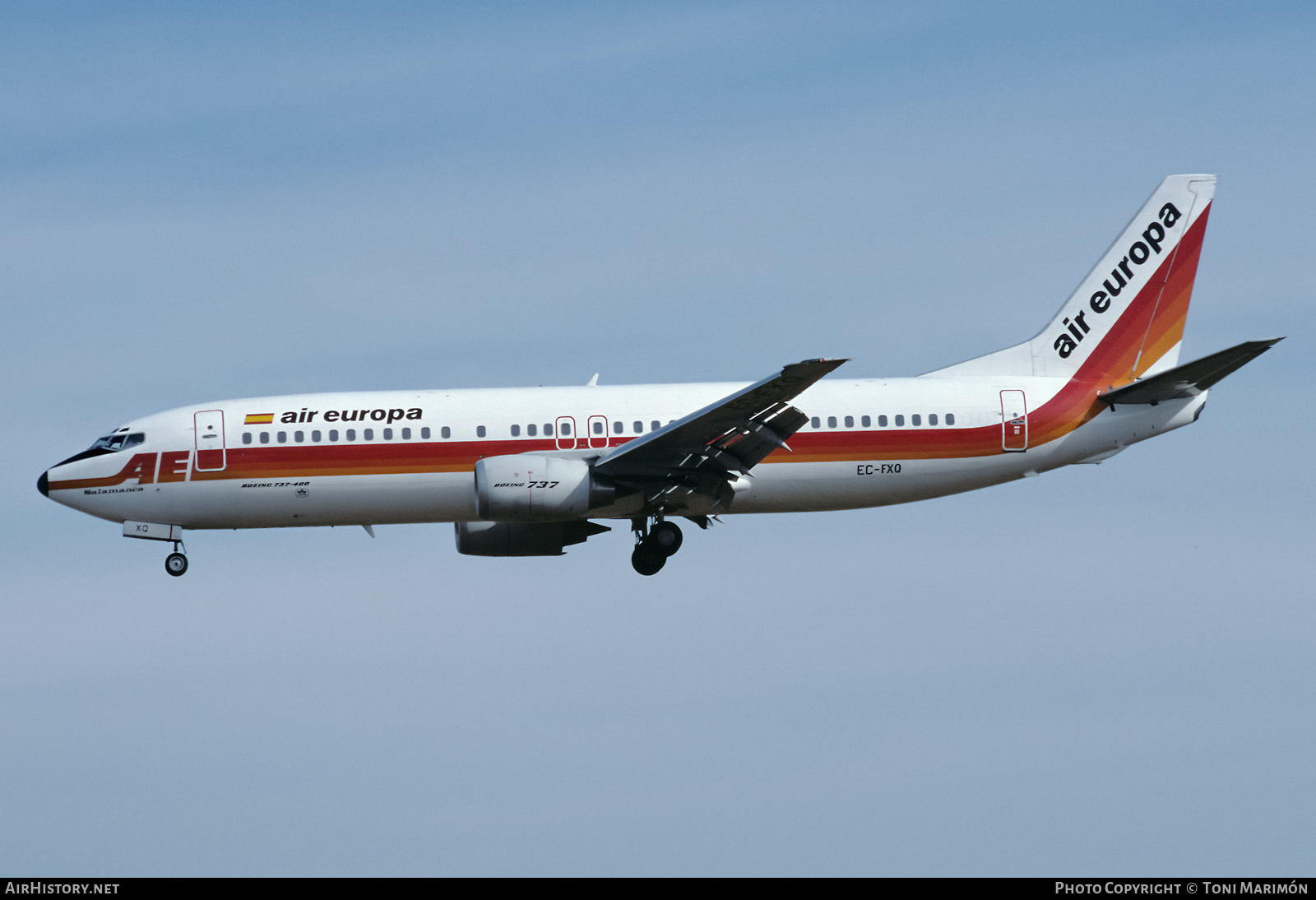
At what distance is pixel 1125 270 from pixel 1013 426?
5.73m

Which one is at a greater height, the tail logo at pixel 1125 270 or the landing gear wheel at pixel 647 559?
the tail logo at pixel 1125 270

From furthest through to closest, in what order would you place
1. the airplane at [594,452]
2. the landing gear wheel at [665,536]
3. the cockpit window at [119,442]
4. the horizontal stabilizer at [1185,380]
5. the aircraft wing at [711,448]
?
the landing gear wheel at [665,536], the cockpit window at [119,442], the horizontal stabilizer at [1185,380], the airplane at [594,452], the aircraft wing at [711,448]

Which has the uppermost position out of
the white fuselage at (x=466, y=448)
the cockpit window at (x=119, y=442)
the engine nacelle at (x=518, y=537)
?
the cockpit window at (x=119, y=442)

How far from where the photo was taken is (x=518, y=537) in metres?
33.9

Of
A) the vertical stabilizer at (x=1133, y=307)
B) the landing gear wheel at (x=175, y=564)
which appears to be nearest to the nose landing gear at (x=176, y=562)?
the landing gear wheel at (x=175, y=564)

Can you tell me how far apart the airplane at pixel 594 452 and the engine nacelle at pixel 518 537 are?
6 cm

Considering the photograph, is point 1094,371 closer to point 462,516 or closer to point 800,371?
point 800,371

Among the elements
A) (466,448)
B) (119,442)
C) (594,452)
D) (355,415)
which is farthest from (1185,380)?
(119,442)

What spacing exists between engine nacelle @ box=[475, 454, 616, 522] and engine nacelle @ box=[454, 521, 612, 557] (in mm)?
3832

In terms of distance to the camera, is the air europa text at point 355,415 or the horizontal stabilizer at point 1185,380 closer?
the horizontal stabilizer at point 1185,380

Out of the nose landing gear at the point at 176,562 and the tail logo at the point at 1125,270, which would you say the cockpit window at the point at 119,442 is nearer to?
the nose landing gear at the point at 176,562

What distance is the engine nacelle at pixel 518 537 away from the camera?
33875 millimetres

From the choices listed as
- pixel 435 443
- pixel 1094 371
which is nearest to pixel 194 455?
pixel 435 443

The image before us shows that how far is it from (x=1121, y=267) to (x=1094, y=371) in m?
3.05
